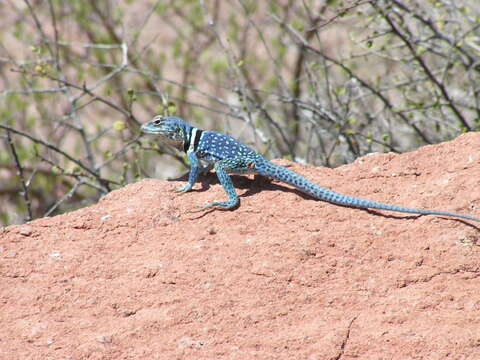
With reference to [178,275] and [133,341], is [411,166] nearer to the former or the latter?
[178,275]

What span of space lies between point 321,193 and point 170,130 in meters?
1.54

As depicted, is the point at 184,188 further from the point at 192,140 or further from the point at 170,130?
the point at 170,130

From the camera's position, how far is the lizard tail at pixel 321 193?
4.54 meters

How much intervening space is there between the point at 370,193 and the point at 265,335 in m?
1.54

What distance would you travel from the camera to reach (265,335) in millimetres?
3859

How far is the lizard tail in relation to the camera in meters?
4.54

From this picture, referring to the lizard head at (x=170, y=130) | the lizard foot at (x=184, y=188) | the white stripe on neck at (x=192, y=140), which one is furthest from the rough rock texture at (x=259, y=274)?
the lizard head at (x=170, y=130)

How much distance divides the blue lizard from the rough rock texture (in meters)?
0.09

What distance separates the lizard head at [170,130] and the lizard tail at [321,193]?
2.74 feet

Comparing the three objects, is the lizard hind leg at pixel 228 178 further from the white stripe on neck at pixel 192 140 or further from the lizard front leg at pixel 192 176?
the white stripe on neck at pixel 192 140

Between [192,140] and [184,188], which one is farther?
[192,140]

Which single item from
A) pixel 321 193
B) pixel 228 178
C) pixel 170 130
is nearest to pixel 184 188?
pixel 228 178

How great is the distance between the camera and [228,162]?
528cm

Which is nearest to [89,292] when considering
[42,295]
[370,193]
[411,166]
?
[42,295]
